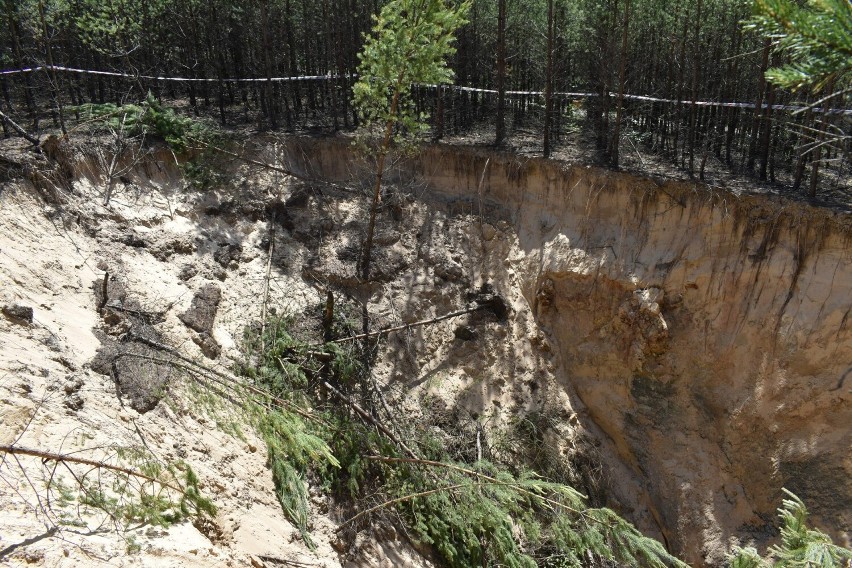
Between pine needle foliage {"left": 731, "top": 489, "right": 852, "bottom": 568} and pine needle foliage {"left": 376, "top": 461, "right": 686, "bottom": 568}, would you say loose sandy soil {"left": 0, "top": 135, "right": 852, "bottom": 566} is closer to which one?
pine needle foliage {"left": 376, "top": 461, "right": 686, "bottom": 568}

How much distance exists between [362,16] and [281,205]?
7.54 metres

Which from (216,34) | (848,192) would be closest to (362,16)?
(216,34)

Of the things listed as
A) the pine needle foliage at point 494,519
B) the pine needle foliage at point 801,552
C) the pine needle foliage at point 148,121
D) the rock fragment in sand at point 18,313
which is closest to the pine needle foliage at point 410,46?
the pine needle foliage at point 148,121

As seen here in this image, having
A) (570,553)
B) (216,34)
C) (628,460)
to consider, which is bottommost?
(628,460)

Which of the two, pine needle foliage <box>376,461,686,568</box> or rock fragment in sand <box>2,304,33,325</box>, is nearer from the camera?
rock fragment in sand <box>2,304,33,325</box>

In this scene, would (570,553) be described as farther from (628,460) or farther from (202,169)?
(202,169)

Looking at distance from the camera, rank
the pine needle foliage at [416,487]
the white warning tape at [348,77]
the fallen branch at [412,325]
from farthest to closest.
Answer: the white warning tape at [348,77], the fallen branch at [412,325], the pine needle foliage at [416,487]

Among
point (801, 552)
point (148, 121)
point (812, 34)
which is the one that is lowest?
point (801, 552)

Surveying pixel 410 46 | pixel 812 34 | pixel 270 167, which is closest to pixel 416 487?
pixel 410 46

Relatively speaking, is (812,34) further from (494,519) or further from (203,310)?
(203,310)

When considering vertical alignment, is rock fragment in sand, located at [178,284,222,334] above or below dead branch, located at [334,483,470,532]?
above

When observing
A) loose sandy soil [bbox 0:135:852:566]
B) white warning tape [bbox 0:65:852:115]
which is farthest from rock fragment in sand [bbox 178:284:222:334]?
white warning tape [bbox 0:65:852:115]

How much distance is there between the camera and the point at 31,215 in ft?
30.3

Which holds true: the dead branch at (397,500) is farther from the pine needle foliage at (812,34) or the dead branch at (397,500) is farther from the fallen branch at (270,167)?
the fallen branch at (270,167)
